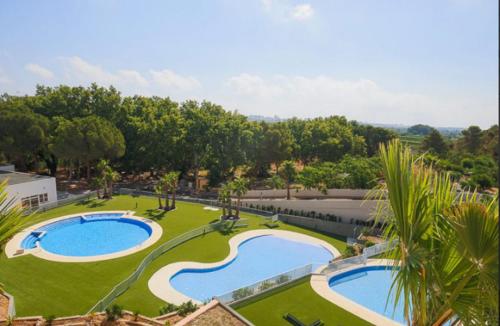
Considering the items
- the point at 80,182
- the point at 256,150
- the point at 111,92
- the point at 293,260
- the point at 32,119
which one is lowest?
the point at 293,260

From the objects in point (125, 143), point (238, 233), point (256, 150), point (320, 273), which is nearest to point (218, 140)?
point (256, 150)

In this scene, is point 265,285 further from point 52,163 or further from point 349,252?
point 52,163

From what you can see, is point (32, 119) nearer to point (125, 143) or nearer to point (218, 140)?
point (125, 143)

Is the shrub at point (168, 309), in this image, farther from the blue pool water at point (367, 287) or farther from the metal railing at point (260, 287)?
the blue pool water at point (367, 287)

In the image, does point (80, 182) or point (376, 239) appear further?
point (80, 182)

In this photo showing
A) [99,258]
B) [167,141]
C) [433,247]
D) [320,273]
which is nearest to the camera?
[433,247]

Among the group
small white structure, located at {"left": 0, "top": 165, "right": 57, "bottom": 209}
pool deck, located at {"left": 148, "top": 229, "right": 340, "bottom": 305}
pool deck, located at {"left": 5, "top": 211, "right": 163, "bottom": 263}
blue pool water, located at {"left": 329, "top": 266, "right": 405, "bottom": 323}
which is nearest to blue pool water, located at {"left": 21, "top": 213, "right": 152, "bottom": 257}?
pool deck, located at {"left": 5, "top": 211, "right": 163, "bottom": 263}

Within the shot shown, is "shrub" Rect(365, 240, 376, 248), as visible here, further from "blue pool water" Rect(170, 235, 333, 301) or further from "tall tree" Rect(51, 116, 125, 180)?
"tall tree" Rect(51, 116, 125, 180)

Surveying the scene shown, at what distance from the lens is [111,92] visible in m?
47.6

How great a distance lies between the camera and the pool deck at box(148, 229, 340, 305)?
17.2 meters

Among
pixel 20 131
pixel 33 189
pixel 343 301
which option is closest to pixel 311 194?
pixel 343 301

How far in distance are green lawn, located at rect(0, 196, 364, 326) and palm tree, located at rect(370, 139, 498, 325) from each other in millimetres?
12955

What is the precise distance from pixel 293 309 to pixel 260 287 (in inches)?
77.3

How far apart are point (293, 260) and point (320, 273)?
4681 millimetres
